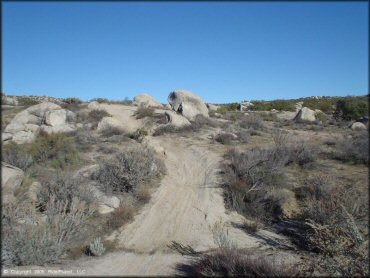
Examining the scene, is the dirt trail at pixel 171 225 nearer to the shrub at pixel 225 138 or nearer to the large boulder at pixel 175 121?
the shrub at pixel 225 138

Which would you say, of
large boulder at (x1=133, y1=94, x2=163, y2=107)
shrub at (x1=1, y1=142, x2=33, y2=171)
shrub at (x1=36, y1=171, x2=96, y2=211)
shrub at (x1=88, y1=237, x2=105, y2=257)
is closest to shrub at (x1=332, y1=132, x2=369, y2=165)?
shrub at (x1=36, y1=171, x2=96, y2=211)

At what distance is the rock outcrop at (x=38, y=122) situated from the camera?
16.8 metres

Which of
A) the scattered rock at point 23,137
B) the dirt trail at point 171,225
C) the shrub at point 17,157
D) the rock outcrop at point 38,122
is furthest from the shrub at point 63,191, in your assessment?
the rock outcrop at point 38,122

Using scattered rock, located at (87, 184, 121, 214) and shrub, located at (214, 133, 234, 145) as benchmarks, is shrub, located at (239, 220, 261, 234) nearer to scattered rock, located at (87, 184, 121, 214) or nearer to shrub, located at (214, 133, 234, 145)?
scattered rock, located at (87, 184, 121, 214)

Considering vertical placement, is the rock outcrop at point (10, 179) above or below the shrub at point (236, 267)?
above

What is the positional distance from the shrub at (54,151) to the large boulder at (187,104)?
35.0 feet

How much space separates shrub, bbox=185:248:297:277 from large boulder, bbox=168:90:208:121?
56.7ft

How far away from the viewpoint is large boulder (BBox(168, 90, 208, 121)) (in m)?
24.5

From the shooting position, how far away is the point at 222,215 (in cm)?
993

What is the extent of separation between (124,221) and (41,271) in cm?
341

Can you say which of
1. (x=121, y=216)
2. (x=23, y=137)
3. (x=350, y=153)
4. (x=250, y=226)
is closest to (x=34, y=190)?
(x=121, y=216)

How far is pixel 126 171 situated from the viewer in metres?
11.4

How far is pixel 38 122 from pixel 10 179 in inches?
482

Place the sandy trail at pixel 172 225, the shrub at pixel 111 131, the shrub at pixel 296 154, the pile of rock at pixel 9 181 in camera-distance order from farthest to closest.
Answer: the shrub at pixel 111 131
the shrub at pixel 296 154
the pile of rock at pixel 9 181
the sandy trail at pixel 172 225
